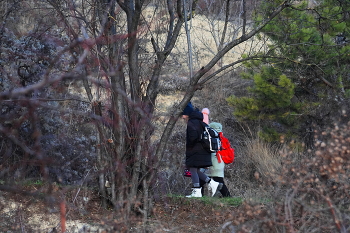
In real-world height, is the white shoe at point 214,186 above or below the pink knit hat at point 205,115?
below

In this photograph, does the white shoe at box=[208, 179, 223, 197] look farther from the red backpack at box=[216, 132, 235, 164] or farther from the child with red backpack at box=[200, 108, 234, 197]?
the red backpack at box=[216, 132, 235, 164]

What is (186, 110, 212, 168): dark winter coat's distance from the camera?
284 inches

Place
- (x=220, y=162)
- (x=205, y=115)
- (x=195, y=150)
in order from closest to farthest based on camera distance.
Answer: (x=195, y=150), (x=220, y=162), (x=205, y=115)

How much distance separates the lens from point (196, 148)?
727 centimetres

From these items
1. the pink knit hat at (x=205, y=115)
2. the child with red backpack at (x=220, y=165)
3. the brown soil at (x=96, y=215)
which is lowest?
the brown soil at (x=96, y=215)

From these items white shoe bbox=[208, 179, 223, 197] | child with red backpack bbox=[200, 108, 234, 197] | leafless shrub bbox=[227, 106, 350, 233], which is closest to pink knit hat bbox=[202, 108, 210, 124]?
child with red backpack bbox=[200, 108, 234, 197]

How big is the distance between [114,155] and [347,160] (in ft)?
7.98

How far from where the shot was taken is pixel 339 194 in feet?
14.6

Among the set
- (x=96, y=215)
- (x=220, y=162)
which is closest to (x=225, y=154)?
(x=220, y=162)

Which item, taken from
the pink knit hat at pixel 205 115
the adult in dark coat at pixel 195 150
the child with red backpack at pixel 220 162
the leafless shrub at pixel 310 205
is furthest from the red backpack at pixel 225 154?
the leafless shrub at pixel 310 205

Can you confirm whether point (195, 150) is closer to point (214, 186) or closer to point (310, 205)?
point (214, 186)

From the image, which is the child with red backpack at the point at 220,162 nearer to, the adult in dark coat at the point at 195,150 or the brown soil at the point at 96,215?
the adult in dark coat at the point at 195,150

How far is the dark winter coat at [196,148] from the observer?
7.21 meters

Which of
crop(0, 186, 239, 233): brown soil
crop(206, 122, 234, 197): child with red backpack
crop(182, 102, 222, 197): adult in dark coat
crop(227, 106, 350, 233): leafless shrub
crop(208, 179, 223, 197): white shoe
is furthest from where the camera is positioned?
crop(206, 122, 234, 197): child with red backpack
